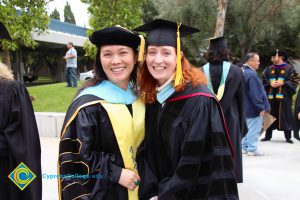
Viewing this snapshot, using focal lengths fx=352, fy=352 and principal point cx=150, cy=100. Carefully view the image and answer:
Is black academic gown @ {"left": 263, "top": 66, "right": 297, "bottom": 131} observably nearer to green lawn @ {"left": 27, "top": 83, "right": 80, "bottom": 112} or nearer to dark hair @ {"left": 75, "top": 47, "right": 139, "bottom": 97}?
green lawn @ {"left": 27, "top": 83, "right": 80, "bottom": 112}

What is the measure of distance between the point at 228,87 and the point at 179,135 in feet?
7.29

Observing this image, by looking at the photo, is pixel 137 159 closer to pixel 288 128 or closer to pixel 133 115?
pixel 133 115

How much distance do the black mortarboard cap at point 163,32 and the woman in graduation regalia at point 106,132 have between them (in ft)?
0.41

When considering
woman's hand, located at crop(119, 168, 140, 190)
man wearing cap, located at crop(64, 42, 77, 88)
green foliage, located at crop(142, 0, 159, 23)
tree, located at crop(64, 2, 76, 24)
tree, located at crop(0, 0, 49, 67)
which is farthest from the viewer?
tree, located at crop(64, 2, 76, 24)

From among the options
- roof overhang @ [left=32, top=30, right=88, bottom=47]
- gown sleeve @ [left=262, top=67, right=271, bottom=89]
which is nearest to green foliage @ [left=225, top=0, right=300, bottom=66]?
roof overhang @ [left=32, top=30, right=88, bottom=47]

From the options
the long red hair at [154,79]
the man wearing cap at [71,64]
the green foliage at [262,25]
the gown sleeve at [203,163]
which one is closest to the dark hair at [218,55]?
the long red hair at [154,79]

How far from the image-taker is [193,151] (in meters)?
2.08

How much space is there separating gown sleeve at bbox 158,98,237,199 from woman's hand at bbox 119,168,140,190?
0.19m

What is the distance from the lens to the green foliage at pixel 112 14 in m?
10.7

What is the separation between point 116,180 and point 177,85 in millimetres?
706

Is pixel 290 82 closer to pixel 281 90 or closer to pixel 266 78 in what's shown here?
pixel 281 90

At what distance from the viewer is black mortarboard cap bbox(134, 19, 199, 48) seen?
2.30 m

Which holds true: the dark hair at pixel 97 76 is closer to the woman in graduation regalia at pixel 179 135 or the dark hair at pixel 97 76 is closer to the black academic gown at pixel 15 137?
the woman in graduation regalia at pixel 179 135

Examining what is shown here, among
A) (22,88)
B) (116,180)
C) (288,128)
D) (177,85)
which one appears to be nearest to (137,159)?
(116,180)
